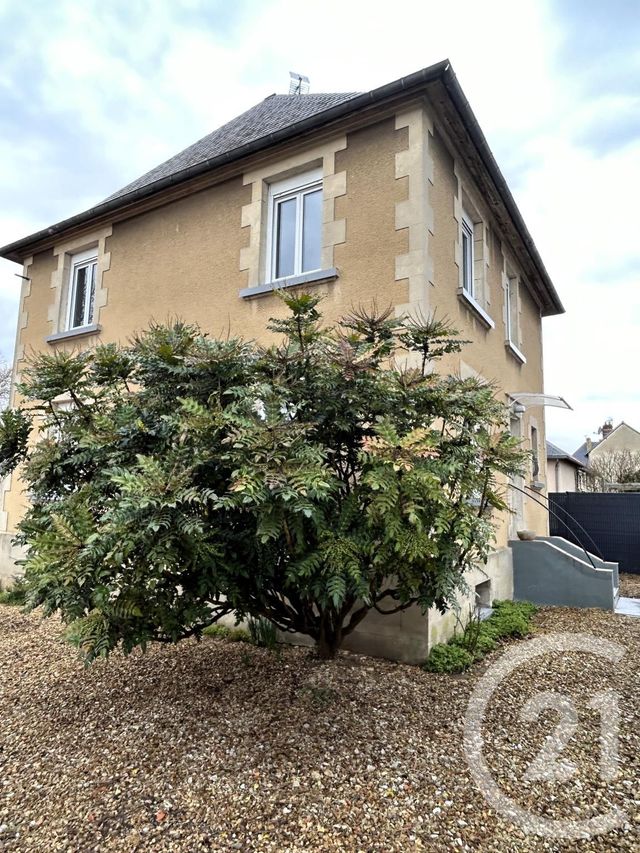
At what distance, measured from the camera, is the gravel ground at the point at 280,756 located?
95.4 inches

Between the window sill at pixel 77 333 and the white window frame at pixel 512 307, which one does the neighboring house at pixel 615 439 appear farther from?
the window sill at pixel 77 333

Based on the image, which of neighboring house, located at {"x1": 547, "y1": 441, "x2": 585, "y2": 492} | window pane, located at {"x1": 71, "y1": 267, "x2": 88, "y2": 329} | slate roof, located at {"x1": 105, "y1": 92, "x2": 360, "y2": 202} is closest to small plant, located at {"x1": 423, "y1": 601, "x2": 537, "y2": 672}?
slate roof, located at {"x1": 105, "y1": 92, "x2": 360, "y2": 202}

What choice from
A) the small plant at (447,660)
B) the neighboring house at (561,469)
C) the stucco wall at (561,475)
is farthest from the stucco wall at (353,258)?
the stucco wall at (561,475)

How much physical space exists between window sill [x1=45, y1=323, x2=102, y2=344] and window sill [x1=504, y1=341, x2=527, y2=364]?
23.1ft

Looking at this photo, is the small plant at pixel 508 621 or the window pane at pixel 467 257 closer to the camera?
the small plant at pixel 508 621

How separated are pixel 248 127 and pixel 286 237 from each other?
10.9ft

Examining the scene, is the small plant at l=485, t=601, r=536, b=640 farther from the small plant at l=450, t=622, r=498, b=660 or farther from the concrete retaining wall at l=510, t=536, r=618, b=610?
the concrete retaining wall at l=510, t=536, r=618, b=610

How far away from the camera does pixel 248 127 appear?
330 inches

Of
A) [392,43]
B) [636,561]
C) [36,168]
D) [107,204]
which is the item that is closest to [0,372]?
[36,168]

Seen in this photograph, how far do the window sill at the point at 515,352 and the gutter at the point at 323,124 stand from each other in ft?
6.40

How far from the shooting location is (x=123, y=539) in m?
2.51

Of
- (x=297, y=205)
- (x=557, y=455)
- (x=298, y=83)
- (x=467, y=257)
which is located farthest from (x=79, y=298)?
(x=557, y=455)

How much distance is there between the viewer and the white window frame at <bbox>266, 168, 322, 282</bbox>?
248 inches

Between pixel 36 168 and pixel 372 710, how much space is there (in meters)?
16.2
